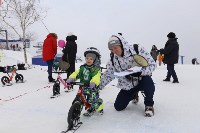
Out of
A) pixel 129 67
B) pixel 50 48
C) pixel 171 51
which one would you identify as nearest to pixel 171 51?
pixel 171 51

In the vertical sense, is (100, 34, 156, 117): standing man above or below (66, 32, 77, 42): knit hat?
below

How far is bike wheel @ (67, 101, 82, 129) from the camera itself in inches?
188

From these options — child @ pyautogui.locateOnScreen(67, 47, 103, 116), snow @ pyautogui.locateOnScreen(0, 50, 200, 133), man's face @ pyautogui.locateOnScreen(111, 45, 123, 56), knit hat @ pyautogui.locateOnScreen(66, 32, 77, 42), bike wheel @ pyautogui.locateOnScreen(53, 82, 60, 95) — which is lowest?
snow @ pyautogui.locateOnScreen(0, 50, 200, 133)

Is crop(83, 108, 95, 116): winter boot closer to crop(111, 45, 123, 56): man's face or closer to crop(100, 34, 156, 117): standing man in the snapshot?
crop(100, 34, 156, 117): standing man

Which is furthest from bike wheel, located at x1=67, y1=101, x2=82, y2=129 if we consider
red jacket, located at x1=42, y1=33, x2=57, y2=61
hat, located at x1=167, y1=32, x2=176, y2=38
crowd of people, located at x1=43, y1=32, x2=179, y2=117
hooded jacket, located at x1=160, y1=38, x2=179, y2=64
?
hat, located at x1=167, y1=32, x2=176, y2=38

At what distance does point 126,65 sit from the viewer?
5.54 meters

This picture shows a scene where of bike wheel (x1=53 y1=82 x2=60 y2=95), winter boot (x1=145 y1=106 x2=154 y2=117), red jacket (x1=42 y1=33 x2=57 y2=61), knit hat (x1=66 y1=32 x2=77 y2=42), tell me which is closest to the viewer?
winter boot (x1=145 y1=106 x2=154 y2=117)

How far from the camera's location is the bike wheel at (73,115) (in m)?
Result: 4.78

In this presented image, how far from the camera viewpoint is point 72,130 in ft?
15.8

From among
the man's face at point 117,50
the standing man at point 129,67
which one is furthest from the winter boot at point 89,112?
the man's face at point 117,50

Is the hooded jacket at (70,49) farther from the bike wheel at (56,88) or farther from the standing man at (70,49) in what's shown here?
the bike wheel at (56,88)

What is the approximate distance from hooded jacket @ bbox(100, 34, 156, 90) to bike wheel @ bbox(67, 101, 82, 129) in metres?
0.83

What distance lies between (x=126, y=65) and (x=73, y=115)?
1.43 meters

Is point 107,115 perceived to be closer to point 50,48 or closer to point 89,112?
point 89,112
